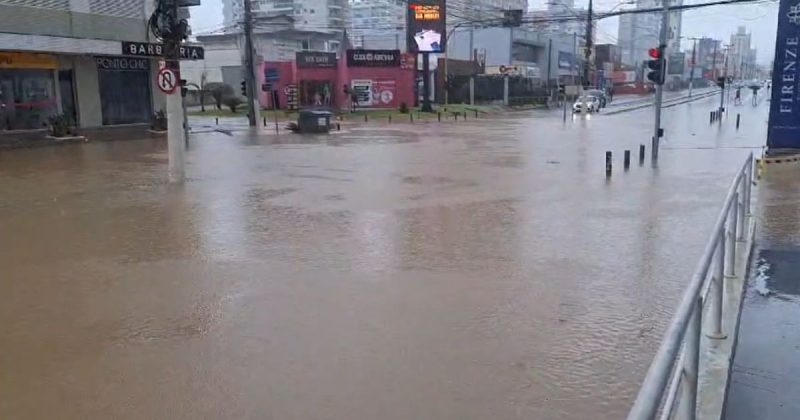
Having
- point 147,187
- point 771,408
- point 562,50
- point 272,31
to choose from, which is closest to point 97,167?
point 147,187

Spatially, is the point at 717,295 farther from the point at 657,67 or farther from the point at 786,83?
the point at 657,67

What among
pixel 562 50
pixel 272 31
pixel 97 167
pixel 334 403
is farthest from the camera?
pixel 562 50

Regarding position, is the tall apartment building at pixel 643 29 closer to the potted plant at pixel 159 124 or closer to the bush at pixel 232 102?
the bush at pixel 232 102

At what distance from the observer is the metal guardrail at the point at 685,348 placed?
7.15 ft

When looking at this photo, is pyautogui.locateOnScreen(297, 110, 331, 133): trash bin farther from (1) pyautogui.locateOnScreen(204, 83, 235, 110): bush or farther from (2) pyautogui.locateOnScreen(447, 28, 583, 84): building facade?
(2) pyautogui.locateOnScreen(447, 28, 583, 84): building facade

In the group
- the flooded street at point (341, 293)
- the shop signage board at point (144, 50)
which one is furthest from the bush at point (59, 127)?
the flooded street at point (341, 293)

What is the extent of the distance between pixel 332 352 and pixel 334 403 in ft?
2.91

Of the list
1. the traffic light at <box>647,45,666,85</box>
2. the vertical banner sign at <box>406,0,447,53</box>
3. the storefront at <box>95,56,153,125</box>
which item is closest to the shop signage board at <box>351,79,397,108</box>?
the vertical banner sign at <box>406,0,447,53</box>

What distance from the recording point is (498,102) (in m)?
68.1

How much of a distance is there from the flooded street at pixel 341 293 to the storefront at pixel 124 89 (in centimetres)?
1662

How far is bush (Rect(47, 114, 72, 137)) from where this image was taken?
27.4 m

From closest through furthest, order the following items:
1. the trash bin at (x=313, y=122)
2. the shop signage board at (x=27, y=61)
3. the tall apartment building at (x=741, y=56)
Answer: the shop signage board at (x=27, y=61)
the trash bin at (x=313, y=122)
the tall apartment building at (x=741, y=56)

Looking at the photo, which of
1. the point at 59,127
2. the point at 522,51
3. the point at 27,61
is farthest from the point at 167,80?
the point at 522,51

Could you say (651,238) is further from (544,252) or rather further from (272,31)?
(272,31)
